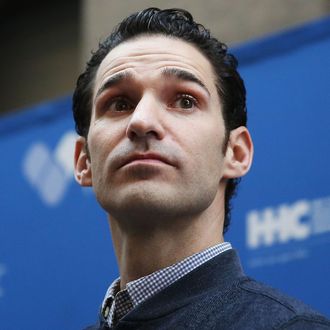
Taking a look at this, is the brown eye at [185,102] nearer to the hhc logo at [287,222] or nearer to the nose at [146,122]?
the nose at [146,122]

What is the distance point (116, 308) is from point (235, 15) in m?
3.22

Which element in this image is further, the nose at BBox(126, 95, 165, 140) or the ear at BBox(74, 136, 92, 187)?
the ear at BBox(74, 136, 92, 187)

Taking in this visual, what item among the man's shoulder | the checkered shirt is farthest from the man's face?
the man's shoulder

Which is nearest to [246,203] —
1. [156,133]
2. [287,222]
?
[287,222]

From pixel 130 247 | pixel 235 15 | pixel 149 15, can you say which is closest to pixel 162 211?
pixel 130 247

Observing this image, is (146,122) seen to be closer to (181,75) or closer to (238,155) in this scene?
(181,75)

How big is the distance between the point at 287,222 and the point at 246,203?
0.21m

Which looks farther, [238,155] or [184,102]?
[238,155]

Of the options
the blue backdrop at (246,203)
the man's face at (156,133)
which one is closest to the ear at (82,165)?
the man's face at (156,133)

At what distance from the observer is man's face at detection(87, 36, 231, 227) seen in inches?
81.4

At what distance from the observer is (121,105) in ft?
7.45

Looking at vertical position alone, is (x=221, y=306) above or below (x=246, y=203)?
below

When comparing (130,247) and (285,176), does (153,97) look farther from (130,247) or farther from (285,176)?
(285,176)

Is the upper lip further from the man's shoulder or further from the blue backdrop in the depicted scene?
the blue backdrop
